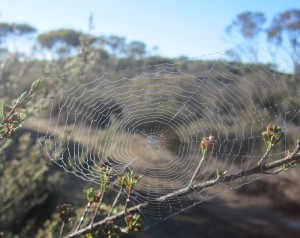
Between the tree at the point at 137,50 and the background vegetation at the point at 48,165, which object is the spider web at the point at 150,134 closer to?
the background vegetation at the point at 48,165

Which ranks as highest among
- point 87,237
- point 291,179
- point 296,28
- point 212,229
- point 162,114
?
point 296,28

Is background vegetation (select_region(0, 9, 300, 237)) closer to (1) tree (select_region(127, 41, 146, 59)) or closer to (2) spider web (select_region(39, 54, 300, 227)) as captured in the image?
(2) spider web (select_region(39, 54, 300, 227))

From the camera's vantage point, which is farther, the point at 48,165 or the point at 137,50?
the point at 137,50

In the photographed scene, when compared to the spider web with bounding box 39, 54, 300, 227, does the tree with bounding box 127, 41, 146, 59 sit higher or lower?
higher

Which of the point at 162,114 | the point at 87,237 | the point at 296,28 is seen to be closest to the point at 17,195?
the point at 87,237

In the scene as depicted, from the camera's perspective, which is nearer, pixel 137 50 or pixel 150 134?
pixel 150 134

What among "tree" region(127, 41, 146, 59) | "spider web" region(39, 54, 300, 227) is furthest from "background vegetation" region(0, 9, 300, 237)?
"tree" region(127, 41, 146, 59)

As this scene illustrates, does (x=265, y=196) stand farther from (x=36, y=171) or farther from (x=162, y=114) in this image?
(x=36, y=171)

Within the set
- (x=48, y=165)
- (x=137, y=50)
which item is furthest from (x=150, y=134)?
(x=137, y=50)

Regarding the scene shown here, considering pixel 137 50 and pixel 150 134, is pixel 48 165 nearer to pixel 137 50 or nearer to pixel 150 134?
pixel 150 134

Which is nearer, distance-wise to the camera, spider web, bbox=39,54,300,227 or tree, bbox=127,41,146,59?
spider web, bbox=39,54,300,227

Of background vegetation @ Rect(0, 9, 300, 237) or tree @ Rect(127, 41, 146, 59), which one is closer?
background vegetation @ Rect(0, 9, 300, 237)
